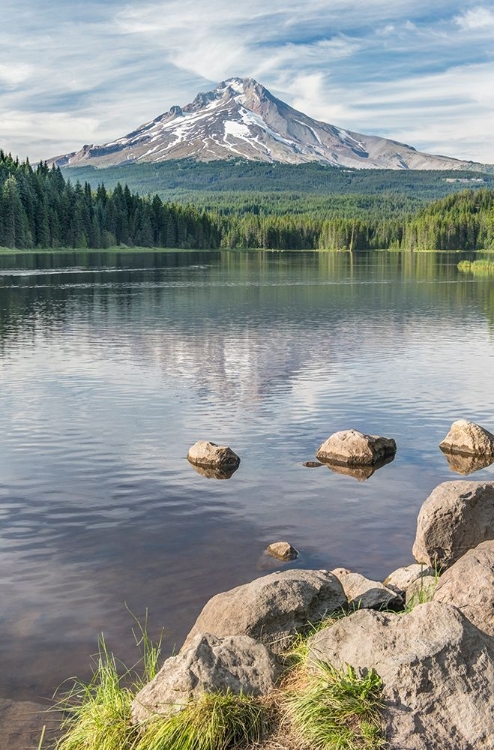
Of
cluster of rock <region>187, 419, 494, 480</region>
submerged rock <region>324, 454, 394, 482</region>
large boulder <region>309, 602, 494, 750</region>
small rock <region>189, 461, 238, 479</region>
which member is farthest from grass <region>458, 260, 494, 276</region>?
large boulder <region>309, 602, 494, 750</region>

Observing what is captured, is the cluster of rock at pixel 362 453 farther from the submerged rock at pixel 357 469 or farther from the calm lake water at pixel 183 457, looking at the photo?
the calm lake water at pixel 183 457

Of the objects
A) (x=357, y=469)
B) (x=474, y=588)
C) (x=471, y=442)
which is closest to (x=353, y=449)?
(x=357, y=469)

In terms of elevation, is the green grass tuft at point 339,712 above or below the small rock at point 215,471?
above

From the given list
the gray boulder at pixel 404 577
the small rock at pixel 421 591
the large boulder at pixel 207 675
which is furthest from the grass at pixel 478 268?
the large boulder at pixel 207 675

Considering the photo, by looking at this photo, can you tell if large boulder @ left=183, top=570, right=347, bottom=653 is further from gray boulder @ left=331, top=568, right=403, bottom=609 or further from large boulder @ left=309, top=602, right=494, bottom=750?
large boulder @ left=309, top=602, right=494, bottom=750

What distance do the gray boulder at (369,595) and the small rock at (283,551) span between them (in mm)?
2864

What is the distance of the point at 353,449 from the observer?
23.1m

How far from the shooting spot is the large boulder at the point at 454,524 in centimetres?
1462

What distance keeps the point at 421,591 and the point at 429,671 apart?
13.3ft

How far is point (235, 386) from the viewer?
3384cm

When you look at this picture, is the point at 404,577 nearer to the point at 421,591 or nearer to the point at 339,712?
the point at 421,591

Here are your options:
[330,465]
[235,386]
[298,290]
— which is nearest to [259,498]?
[330,465]

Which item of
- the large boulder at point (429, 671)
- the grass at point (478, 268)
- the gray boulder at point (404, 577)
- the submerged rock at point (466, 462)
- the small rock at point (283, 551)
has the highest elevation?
the grass at point (478, 268)

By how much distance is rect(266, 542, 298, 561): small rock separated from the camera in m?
15.9
